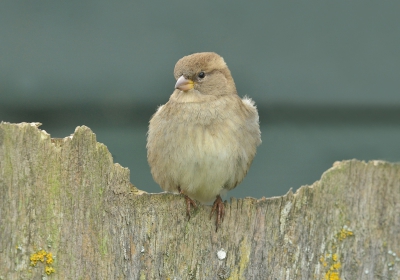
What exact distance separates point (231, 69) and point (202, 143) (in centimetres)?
132

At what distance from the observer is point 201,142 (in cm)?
385

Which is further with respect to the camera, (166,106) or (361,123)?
(361,123)

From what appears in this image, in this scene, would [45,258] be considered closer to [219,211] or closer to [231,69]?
[219,211]

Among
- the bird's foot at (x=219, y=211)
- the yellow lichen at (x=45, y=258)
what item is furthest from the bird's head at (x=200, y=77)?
the yellow lichen at (x=45, y=258)

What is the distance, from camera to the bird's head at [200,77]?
424 cm

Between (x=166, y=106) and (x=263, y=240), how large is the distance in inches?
66.6

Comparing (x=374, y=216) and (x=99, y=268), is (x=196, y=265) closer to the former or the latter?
(x=99, y=268)

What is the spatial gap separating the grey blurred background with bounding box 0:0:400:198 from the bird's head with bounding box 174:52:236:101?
66 cm

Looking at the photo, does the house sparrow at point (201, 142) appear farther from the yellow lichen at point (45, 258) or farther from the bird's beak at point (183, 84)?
the yellow lichen at point (45, 258)

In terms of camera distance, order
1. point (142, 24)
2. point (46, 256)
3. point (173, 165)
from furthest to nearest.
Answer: point (142, 24) < point (173, 165) < point (46, 256)

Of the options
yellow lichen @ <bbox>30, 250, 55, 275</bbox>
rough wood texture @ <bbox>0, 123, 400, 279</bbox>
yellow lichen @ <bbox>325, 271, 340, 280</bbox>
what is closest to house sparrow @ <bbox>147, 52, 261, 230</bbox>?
rough wood texture @ <bbox>0, 123, 400, 279</bbox>

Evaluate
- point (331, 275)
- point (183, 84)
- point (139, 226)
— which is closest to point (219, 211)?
point (139, 226)

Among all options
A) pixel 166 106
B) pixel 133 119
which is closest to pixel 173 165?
pixel 166 106

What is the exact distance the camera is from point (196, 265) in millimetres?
2619
